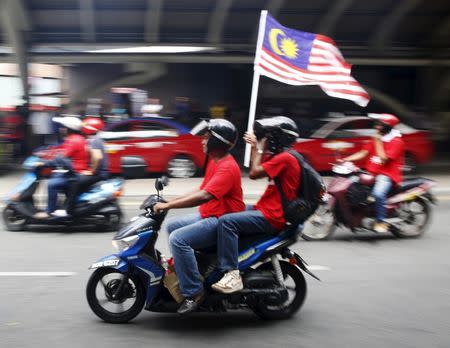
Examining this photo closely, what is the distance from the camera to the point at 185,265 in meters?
5.30

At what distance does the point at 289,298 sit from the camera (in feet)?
19.0

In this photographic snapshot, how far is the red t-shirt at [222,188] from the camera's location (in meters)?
5.34

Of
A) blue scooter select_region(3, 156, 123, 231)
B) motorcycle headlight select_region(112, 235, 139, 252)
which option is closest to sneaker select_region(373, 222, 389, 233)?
blue scooter select_region(3, 156, 123, 231)

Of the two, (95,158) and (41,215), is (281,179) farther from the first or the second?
(41,215)

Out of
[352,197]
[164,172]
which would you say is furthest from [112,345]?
[164,172]

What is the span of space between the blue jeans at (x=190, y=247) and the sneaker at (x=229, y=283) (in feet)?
0.45

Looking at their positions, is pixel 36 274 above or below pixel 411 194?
below

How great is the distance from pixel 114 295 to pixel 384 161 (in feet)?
15.1

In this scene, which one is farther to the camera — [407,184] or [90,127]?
[90,127]

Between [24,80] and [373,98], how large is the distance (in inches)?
422

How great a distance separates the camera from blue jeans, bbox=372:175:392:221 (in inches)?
353

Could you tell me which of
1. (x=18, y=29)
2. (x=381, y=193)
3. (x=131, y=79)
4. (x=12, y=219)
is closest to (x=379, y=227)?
(x=381, y=193)

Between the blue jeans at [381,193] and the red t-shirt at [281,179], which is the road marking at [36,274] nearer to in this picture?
the red t-shirt at [281,179]

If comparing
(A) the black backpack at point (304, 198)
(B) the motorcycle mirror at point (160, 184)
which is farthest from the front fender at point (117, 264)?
(A) the black backpack at point (304, 198)
